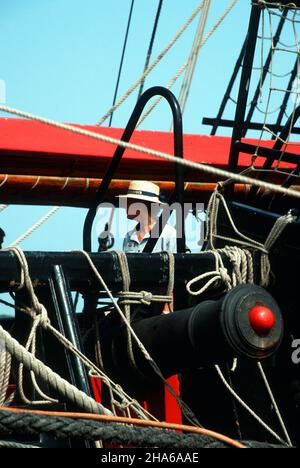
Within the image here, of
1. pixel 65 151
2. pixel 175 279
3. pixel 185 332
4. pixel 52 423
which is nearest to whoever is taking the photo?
pixel 52 423

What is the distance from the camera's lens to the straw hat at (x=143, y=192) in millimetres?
4723

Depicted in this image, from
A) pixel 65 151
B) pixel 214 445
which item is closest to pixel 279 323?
pixel 214 445

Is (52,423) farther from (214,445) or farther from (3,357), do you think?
(3,357)

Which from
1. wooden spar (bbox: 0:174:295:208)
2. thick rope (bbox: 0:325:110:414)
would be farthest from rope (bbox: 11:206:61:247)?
thick rope (bbox: 0:325:110:414)

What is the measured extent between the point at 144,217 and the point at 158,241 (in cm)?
29

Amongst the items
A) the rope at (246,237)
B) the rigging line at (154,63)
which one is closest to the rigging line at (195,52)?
the rigging line at (154,63)

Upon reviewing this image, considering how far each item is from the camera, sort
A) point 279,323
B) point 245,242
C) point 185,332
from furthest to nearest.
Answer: point 245,242 < point 185,332 < point 279,323

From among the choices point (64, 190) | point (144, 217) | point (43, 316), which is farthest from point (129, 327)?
point (64, 190)

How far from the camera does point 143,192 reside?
4770mm

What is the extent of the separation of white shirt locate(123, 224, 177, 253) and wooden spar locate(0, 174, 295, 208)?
1.93ft

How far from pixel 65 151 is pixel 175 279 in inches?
71.9

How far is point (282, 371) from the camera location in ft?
12.4

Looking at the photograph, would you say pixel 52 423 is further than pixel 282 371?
No

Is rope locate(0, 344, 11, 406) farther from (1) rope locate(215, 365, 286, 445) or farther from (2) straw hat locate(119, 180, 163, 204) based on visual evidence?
(2) straw hat locate(119, 180, 163, 204)
